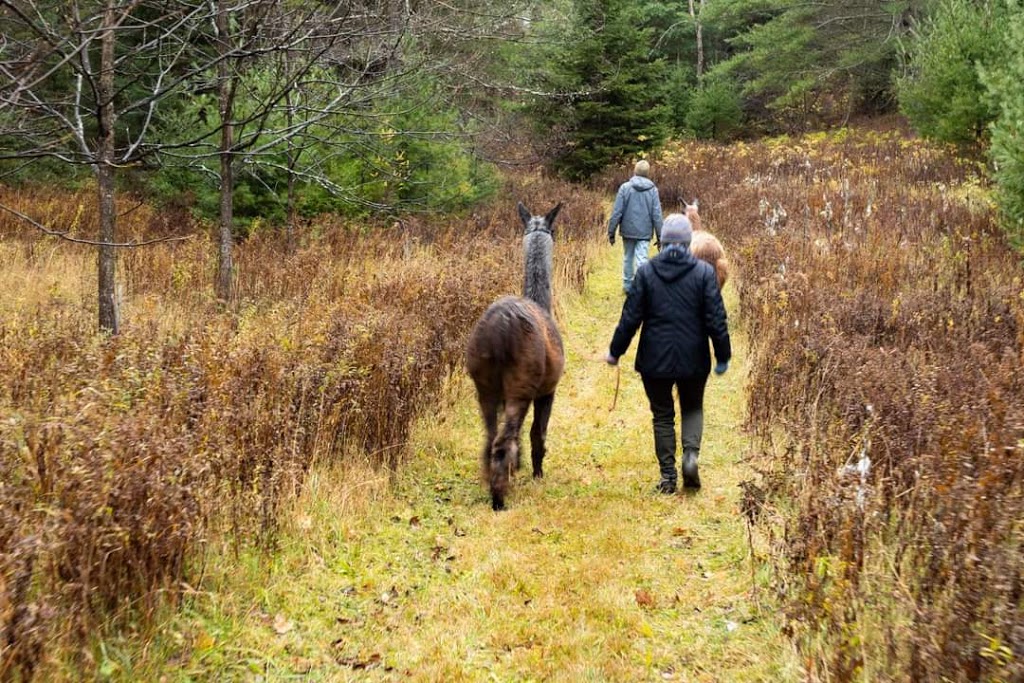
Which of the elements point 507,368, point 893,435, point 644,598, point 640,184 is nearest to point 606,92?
point 640,184

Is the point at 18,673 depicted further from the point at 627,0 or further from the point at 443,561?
the point at 627,0

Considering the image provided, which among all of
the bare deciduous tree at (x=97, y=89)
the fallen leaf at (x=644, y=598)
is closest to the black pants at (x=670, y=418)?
the fallen leaf at (x=644, y=598)

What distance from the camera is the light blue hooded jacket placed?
36.7 ft

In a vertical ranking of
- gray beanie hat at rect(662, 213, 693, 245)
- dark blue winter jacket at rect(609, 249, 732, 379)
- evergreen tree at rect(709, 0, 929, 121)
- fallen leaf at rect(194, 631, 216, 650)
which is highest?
evergreen tree at rect(709, 0, 929, 121)

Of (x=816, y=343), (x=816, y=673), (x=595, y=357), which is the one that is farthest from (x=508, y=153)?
(x=816, y=673)

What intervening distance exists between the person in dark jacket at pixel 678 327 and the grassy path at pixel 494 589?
0.61 metres

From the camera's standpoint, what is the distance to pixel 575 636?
381cm

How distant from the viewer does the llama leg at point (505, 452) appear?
519 cm

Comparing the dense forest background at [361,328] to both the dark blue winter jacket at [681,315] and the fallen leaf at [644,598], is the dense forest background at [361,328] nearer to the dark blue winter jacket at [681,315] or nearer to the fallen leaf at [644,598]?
the fallen leaf at [644,598]

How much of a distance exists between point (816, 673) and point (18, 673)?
302 centimetres

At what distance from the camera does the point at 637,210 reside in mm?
11258

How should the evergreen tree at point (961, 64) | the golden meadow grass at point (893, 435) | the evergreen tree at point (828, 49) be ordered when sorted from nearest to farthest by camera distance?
the golden meadow grass at point (893, 435)
the evergreen tree at point (961, 64)
the evergreen tree at point (828, 49)

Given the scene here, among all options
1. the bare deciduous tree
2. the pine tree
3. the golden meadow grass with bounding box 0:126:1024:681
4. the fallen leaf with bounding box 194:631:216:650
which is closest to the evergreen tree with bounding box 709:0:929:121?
the pine tree

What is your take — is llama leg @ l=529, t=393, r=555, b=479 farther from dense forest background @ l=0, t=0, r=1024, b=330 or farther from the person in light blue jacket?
the person in light blue jacket
